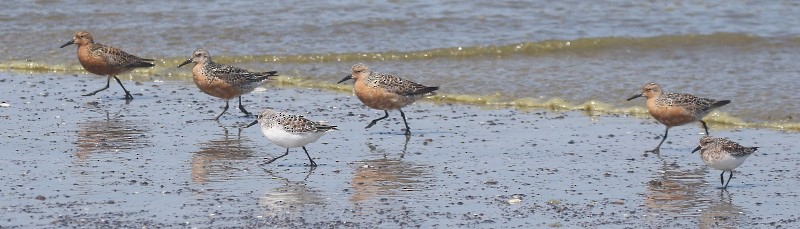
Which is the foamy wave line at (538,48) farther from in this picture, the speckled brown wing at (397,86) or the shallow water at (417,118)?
the speckled brown wing at (397,86)

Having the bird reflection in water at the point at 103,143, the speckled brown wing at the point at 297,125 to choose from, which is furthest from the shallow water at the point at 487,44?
the speckled brown wing at the point at 297,125

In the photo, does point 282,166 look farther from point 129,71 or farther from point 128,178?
point 129,71

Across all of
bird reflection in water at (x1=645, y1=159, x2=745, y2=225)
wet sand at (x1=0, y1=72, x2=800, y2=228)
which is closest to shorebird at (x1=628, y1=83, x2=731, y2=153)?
wet sand at (x1=0, y1=72, x2=800, y2=228)

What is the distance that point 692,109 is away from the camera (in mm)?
13094

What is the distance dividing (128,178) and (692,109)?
19.0ft

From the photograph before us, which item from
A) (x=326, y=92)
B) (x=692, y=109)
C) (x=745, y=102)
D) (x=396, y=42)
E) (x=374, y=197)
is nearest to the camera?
(x=374, y=197)

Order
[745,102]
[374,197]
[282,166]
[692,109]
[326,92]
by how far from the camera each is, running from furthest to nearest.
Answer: [326,92] < [745,102] < [692,109] < [282,166] < [374,197]

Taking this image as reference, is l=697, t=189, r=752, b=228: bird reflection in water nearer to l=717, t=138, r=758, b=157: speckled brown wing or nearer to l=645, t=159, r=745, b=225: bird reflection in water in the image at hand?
l=645, t=159, r=745, b=225: bird reflection in water

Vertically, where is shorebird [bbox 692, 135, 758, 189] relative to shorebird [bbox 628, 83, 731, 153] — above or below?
above

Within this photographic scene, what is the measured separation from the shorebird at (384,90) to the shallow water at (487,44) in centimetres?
164

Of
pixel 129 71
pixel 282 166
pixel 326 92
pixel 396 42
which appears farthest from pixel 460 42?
pixel 282 166

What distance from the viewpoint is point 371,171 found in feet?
36.7

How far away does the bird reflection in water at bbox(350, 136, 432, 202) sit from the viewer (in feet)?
33.7

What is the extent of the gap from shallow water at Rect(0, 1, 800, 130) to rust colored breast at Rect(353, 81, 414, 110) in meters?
1.82
